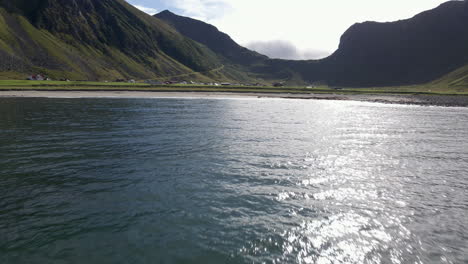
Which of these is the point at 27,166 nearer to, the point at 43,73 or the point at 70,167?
the point at 70,167

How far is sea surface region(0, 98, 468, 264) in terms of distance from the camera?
40.0 feet

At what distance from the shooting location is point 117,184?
1945 cm

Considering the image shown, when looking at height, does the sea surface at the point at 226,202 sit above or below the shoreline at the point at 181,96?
above

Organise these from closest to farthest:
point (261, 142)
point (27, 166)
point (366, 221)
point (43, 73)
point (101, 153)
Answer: point (366, 221)
point (27, 166)
point (101, 153)
point (261, 142)
point (43, 73)

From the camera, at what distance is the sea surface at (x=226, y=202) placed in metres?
12.2

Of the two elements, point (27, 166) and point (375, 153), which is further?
point (375, 153)

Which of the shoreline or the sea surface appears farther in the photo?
the shoreline

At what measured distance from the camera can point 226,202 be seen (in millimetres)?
16828

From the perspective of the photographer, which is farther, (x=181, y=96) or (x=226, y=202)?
(x=181, y=96)

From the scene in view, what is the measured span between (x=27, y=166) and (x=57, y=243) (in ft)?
46.0

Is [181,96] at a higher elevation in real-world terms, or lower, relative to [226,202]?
lower

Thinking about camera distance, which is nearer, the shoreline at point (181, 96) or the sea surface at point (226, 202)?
the sea surface at point (226, 202)

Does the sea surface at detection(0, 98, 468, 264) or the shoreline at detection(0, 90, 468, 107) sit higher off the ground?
the sea surface at detection(0, 98, 468, 264)

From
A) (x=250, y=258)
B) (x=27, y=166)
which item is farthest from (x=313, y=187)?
(x=27, y=166)
